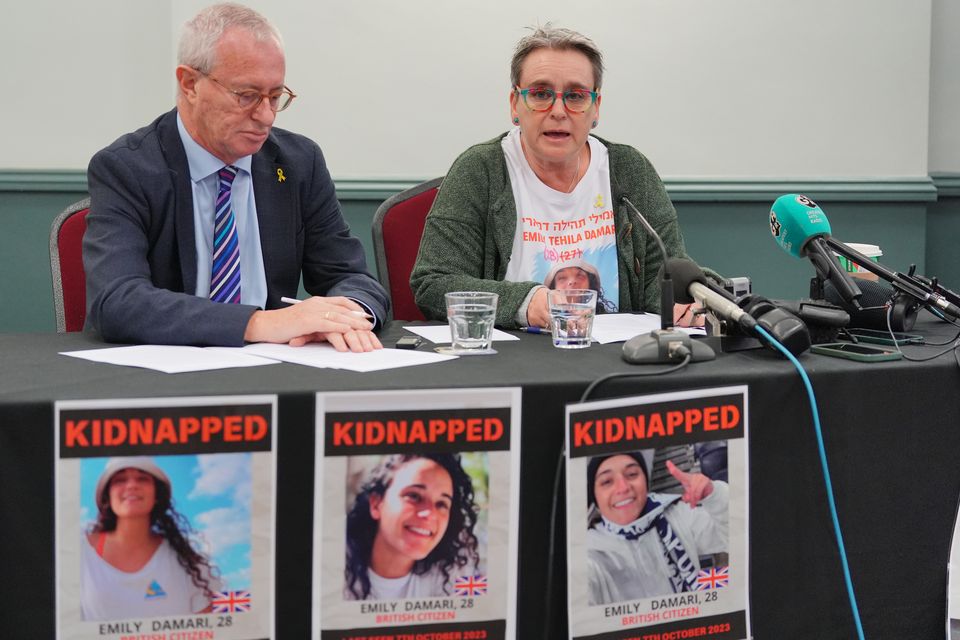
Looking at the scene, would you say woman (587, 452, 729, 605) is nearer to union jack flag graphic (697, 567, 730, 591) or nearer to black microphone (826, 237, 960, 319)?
union jack flag graphic (697, 567, 730, 591)

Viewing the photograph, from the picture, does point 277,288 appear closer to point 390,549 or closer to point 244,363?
point 244,363

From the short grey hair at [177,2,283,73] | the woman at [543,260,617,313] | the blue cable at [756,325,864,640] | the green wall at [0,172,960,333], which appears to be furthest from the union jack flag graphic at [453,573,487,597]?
the green wall at [0,172,960,333]

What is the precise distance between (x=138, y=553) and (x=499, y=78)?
223 centimetres

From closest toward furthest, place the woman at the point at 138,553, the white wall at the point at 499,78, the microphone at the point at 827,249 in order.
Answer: the woman at the point at 138,553 → the microphone at the point at 827,249 → the white wall at the point at 499,78

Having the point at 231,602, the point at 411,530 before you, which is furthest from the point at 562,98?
the point at 231,602

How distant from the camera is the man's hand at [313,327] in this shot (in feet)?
4.45

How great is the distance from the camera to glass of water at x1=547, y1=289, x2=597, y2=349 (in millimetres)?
1386

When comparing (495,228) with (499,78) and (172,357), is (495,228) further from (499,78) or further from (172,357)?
(499,78)

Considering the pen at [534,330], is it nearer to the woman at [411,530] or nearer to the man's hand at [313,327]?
the man's hand at [313,327]

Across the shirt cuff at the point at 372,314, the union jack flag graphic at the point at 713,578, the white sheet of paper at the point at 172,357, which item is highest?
the shirt cuff at the point at 372,314

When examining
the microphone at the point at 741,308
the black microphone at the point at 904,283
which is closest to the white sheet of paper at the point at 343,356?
the microphone at the point at 741,308

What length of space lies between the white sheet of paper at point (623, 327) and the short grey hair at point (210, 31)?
76 centimetres

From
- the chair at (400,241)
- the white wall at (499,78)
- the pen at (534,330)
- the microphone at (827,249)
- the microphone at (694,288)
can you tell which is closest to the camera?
the microphone at (694,288)

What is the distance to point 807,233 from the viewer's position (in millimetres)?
1445
